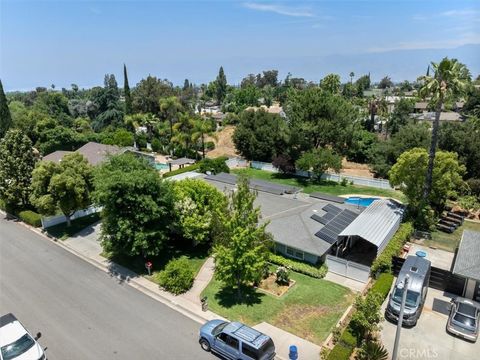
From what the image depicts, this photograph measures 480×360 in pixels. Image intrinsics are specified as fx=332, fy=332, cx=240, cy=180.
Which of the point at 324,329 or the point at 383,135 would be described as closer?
the point at 324,329

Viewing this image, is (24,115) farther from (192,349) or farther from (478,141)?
(478,141)

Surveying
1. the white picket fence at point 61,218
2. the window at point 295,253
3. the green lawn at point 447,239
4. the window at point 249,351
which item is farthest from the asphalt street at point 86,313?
the green lawn at point 447,239

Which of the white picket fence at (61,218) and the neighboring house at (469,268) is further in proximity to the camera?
the white picket fence at (61,218)

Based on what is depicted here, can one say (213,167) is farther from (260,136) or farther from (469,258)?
(469,258)

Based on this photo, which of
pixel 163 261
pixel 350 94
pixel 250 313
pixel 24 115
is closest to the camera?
pixel 250 313

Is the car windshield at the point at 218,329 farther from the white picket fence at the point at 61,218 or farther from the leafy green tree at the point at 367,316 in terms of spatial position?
the white picket fence at the point at 61,218

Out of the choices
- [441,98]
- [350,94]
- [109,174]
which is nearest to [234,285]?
[109,174]

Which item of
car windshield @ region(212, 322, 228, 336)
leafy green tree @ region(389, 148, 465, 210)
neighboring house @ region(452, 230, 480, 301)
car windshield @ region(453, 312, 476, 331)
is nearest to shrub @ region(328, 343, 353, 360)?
car windshield @ region(212, 322, 228, 336)
